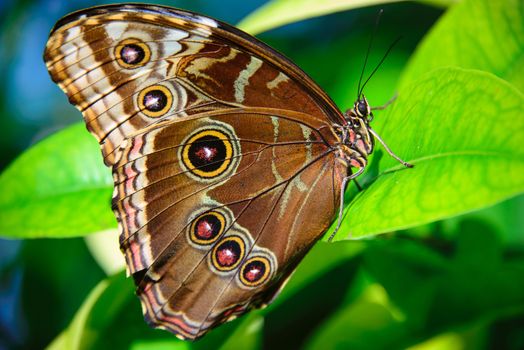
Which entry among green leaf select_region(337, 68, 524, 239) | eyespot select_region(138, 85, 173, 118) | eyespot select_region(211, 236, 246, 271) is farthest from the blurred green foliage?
eyespot select_region(138, 85, 173, 118)

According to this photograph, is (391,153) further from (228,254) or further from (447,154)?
(228,254)

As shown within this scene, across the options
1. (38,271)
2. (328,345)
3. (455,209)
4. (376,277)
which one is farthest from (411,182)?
(38,271)

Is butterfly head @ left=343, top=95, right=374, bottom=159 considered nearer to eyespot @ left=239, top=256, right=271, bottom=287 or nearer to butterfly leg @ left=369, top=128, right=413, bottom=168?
butterfly leg @ left=369, top=128, right=413, bottom=168

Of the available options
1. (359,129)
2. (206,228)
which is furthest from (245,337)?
(359,129)

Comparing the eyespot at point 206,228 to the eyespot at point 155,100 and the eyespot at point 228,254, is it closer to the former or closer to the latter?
the eyespot at point 228,254

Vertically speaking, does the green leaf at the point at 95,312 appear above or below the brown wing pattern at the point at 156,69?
below

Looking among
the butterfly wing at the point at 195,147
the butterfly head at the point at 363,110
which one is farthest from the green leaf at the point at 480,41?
the butterfly wing at the point at 195,147
